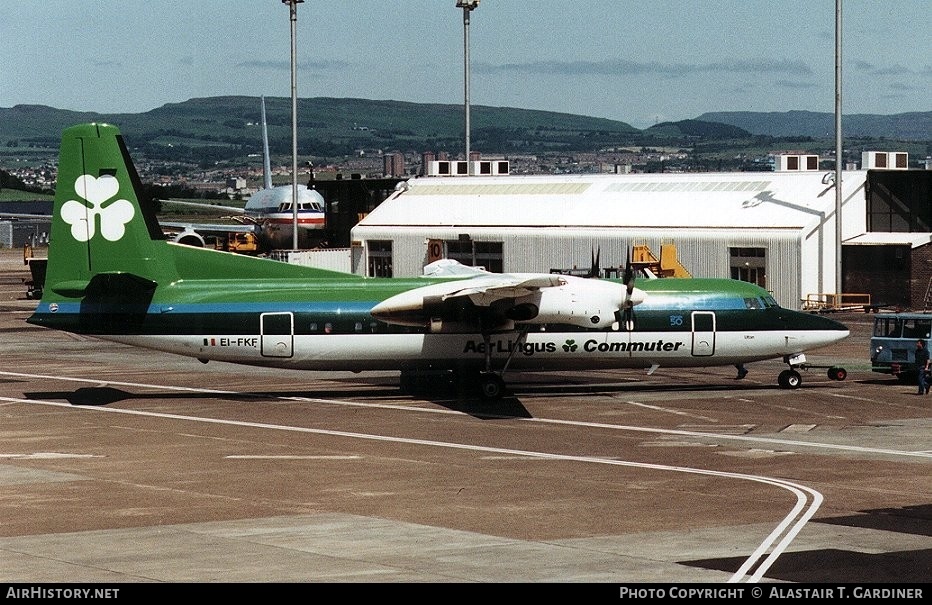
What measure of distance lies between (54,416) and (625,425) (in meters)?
16.0

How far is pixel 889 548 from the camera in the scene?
21.8 metres

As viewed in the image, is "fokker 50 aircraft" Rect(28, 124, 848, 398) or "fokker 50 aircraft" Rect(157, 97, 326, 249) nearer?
"fokker 50 aircraft" Rect(28, 124, 848, 398)

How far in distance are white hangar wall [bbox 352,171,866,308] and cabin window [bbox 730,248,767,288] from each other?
34 cm

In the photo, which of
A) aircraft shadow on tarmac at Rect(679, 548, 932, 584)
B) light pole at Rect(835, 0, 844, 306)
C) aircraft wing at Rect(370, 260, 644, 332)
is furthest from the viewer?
light pole at Rect(835, 0, 844, 306)

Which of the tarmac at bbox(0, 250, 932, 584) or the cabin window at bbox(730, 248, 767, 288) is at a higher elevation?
the cabin window at bbox(730, 248, 767, 288)

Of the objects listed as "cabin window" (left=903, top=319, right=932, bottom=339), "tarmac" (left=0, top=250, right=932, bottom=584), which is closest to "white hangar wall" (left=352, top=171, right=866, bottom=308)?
"tarmac" (left=0, top=250, right=932, bottom=584)

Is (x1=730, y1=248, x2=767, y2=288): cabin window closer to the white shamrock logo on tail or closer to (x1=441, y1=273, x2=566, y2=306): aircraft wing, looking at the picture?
(x1=441, y1=273, x2=566, y2=306): aircraft wing

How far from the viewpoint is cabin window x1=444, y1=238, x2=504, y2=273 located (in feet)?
267

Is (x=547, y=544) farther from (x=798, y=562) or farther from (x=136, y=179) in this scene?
(x=136, y=179)

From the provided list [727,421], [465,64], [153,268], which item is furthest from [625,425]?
[465,64]

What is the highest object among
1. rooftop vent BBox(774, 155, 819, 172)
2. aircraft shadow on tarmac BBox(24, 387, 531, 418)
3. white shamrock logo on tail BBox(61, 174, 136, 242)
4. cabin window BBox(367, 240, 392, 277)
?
rooftop vent BBox(774, 155, 819, 172)

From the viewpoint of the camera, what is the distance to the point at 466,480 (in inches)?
1146

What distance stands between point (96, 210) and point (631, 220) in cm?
4241

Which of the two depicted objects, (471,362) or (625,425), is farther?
(471,362)
